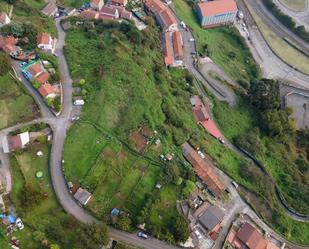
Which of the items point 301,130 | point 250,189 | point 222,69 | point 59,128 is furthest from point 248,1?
point 59,128

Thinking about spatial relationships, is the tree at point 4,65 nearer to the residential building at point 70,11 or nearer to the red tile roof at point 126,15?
the residential building at point 70,11

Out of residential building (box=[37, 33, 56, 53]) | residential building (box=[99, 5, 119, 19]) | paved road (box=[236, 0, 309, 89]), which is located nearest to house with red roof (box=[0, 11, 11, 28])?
residential building (box=[37, 33, 56, 53])

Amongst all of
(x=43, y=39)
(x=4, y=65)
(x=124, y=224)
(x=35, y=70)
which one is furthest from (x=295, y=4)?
(x=124, y=224)

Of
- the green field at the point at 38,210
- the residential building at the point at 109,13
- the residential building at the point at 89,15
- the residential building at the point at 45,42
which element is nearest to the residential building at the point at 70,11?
the residential building at the point at 89,15

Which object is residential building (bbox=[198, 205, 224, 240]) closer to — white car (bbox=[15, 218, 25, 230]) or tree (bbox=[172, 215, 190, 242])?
tree (bbox=[172, 215, 190, 242])

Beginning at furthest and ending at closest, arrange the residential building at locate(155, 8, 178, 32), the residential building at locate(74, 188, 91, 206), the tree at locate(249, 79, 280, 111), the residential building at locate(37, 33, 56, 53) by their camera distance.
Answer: the residential building at locate(155, 8, 178, 32) < the tree at locate(249, 79, 280, 111) < the residential building at locate(37, 33, 56, 53) < the residential building at locate(74, 188, 91, 206)

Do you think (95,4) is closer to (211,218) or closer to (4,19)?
(4,19)

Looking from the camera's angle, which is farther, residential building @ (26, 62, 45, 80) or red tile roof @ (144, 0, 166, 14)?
red tile roof @ (144, 0, 166, 14)
